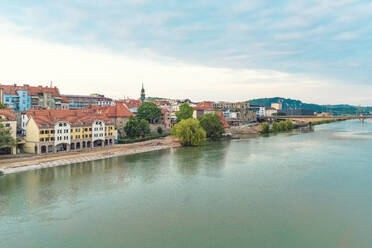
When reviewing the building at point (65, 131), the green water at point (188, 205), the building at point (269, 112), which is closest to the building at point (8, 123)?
the building at point (65, 131)

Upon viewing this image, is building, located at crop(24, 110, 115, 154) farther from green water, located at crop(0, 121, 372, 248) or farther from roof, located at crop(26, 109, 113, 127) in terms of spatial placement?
green water, located at crop(0, 121, 372, 248)

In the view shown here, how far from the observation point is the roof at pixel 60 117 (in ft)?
70.4

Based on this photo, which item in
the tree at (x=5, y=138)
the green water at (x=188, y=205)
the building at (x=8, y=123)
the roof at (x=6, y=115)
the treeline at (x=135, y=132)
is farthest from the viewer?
the treeline at (x=135, y=132)

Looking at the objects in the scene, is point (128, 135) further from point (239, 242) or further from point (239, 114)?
point (239, 114)

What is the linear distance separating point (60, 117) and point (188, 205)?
15.3 metres

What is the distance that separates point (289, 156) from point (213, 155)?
251 inches

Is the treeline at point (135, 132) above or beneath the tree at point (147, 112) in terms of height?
beneath

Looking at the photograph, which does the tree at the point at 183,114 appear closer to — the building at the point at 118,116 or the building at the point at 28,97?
the building at the point at 118,116

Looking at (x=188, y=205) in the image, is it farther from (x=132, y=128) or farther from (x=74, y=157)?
(x=132, y=128)

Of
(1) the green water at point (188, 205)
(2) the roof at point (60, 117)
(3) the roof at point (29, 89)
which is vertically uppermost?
(3) the roof at point (29, 89)

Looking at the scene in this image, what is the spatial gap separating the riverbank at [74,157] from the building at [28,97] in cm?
1202

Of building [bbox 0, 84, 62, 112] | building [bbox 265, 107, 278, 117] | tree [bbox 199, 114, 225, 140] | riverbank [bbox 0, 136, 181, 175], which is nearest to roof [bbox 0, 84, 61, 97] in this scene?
building [bbox 0, 84, 62, 112]

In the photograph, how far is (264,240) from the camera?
9297 millimetres

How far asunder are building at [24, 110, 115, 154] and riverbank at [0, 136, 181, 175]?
1072 mm
